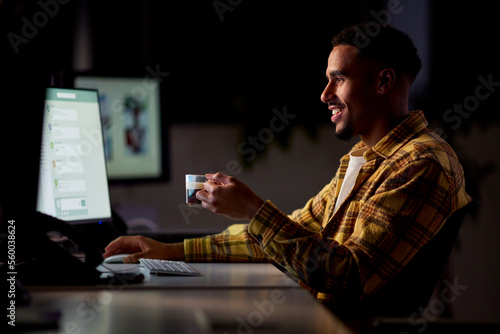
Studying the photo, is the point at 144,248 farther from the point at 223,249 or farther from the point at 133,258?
the point at 223,249

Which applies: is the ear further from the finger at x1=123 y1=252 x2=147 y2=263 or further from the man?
the finger at x1=123 y1=252 x2=147 y2=263

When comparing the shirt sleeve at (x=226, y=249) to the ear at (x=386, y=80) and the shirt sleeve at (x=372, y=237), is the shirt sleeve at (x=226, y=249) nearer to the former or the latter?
the shirt sleeve at (x=372, y=237)

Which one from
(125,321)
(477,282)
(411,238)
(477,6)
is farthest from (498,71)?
(125,321)

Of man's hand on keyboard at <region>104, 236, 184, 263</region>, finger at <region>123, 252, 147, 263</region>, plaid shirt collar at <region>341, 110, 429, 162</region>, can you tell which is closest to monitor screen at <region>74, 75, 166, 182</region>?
man's hand on keyboard at <region>104, 236, 184, 263</region>

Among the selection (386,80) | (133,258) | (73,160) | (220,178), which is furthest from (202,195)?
(386,80)

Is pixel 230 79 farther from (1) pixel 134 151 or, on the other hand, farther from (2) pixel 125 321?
(2) pixel 125 321

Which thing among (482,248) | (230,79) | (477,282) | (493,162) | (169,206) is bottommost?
(477,282)

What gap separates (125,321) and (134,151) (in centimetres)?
183

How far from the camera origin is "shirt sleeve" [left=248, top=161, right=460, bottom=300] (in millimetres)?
1282

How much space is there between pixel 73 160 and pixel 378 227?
977mm

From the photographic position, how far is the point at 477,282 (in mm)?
2930

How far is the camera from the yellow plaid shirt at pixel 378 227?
1.29 m

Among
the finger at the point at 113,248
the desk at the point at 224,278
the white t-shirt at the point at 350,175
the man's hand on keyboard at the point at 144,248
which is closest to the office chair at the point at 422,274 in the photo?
the desk at the point at 224,278

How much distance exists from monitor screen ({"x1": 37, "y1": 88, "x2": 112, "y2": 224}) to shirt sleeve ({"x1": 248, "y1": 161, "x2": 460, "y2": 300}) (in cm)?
65
